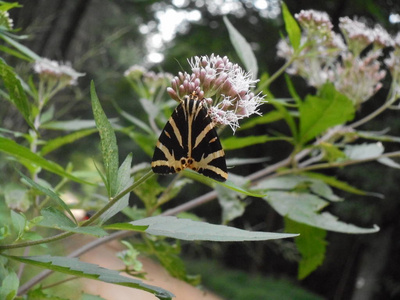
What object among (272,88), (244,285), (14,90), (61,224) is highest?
(14,90)

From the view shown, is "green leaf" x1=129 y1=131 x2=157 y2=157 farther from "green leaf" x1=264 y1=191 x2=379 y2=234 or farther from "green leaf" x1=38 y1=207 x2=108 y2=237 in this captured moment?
"green leaf" x1=38 y1=207 x2=108 y2=237

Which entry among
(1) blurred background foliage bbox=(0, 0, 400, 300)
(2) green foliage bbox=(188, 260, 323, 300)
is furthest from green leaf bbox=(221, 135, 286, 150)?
(2) green foliage bbox=(188, 260, 323, 300)

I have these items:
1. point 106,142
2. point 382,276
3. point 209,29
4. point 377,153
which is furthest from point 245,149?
point 106,142

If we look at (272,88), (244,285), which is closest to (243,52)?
(272,88)

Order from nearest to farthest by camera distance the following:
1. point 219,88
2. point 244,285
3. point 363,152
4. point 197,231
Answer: point 197,231
point 219,88
point 363,152
point 244,285

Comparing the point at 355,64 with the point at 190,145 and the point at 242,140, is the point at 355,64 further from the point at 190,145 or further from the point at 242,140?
the point at 190,145

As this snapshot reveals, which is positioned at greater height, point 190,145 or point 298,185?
point 190,145

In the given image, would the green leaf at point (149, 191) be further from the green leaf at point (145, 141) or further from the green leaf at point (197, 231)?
the green leaf at point (197, 231)
